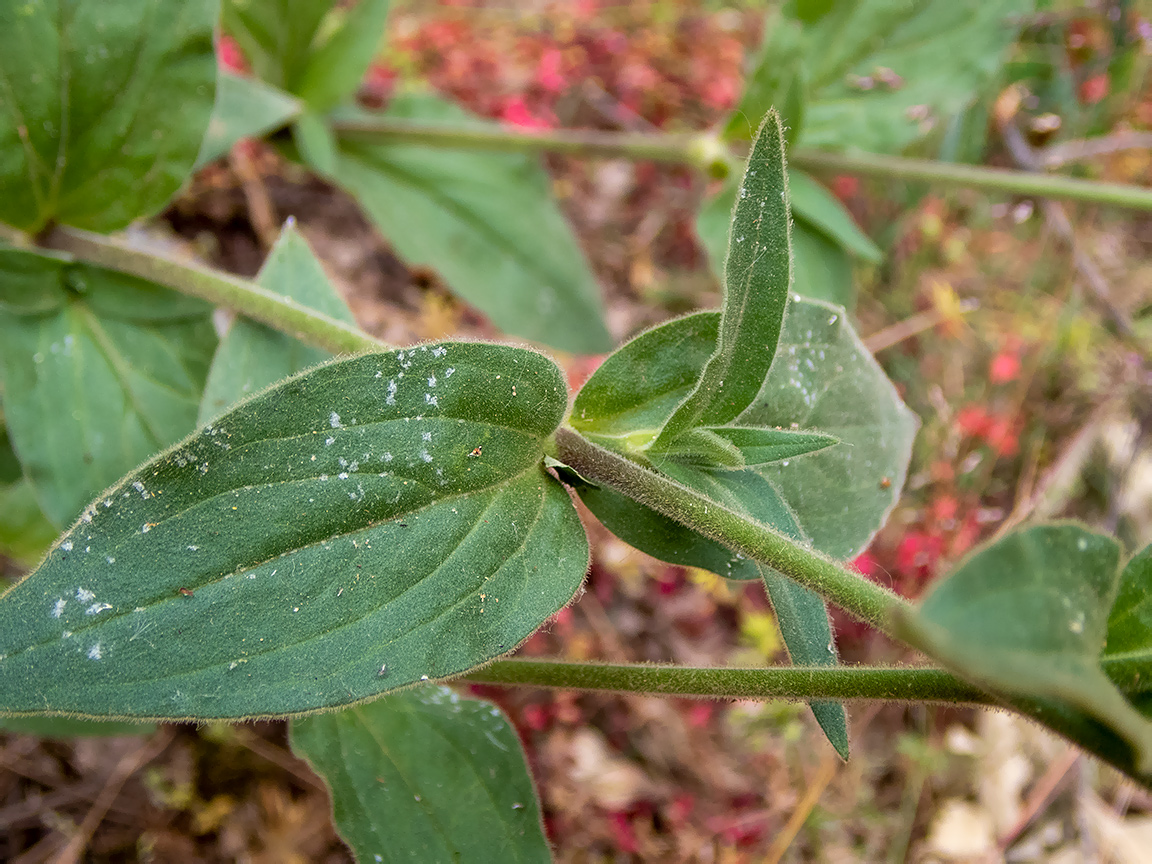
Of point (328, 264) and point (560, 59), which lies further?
point (560, 59)

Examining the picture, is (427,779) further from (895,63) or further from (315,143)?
(895,63)

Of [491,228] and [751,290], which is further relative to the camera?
[491,228]

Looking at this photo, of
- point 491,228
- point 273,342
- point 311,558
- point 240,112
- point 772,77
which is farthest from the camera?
point 491,228

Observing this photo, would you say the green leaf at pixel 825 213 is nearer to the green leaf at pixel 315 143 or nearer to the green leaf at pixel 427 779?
the green leaf at pixel 315 143

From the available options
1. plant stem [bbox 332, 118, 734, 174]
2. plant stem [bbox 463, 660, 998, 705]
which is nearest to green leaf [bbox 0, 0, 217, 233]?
plant stem [bbox 332, 118, 734, 174]

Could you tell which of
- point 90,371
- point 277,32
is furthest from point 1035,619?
→ point 277,32

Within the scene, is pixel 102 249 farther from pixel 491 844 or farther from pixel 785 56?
pixel 785 56

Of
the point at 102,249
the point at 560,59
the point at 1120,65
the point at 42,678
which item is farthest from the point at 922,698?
the point at 560,59

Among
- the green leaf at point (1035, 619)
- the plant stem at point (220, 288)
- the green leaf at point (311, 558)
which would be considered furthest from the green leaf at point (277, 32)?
the green leaf at point (1035, 619)
